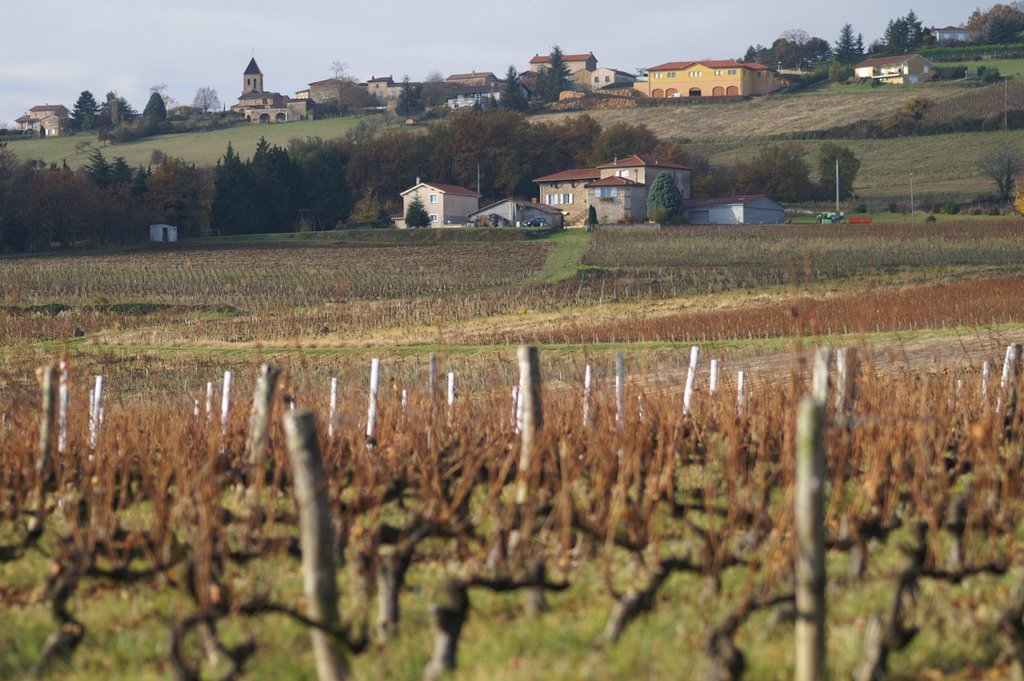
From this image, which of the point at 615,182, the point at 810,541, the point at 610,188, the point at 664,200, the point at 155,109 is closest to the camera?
the point at 810,541

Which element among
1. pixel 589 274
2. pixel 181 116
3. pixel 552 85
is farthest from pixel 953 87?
pixel 181 116

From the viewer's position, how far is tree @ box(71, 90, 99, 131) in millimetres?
128500

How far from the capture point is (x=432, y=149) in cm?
8794

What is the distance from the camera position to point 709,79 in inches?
4769

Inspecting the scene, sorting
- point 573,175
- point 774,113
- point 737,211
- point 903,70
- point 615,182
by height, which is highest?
point 903,70

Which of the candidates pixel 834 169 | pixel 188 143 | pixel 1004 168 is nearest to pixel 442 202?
pixel 834 169

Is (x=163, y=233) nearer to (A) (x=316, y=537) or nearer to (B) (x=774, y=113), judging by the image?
(B) (x=774, y=113)

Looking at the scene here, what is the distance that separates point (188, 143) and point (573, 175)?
4869 centimetres

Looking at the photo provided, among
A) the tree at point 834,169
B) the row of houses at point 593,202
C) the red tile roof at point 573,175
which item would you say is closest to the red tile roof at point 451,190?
the row of houses at point 593,202

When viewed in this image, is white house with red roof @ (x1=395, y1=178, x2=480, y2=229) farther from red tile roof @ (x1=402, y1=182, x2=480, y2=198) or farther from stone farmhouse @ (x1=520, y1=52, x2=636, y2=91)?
stone farmhouse @ (x1=520, y1=52, x2=636, y2=91)

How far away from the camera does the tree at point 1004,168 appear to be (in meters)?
72.9

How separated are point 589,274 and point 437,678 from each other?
4294cm

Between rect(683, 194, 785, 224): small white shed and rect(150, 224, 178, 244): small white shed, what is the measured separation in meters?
32.3

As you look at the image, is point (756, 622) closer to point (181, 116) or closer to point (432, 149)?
point (432, 149)
